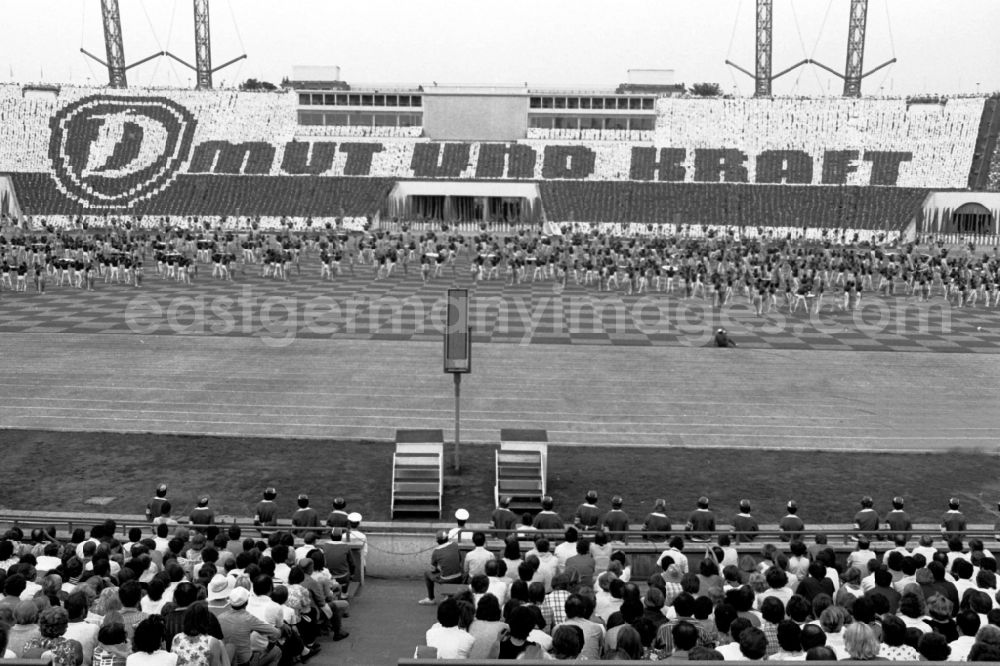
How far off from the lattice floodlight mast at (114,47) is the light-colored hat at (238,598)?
108 meters

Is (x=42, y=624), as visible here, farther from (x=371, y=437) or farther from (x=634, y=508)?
(x=371, y=437)

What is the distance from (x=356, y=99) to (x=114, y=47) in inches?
1539

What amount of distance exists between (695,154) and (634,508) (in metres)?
67.5

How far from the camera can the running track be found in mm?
17797

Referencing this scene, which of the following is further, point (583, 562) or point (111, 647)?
point (583, 562)

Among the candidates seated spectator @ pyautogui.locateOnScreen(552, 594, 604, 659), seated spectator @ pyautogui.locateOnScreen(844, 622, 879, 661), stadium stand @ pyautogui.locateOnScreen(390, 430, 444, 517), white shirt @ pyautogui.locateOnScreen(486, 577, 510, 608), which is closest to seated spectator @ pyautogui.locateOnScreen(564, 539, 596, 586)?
white shirt @ pyautogui.locateOnScreen(486, 577, 510, 608)

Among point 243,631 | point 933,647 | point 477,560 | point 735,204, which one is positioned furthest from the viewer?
point 735,204

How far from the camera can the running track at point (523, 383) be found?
17.8 m

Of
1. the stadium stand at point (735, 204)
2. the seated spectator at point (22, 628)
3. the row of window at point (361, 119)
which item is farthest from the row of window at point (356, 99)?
the seated spectator at point (22, 628)

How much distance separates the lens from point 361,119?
282 ft

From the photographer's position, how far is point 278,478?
47.4 feet

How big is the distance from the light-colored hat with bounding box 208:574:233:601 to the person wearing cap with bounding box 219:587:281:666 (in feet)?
0.36

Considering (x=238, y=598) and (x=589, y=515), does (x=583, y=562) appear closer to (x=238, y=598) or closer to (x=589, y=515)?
(x=589, y=515)

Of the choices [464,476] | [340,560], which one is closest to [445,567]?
[340,560]
